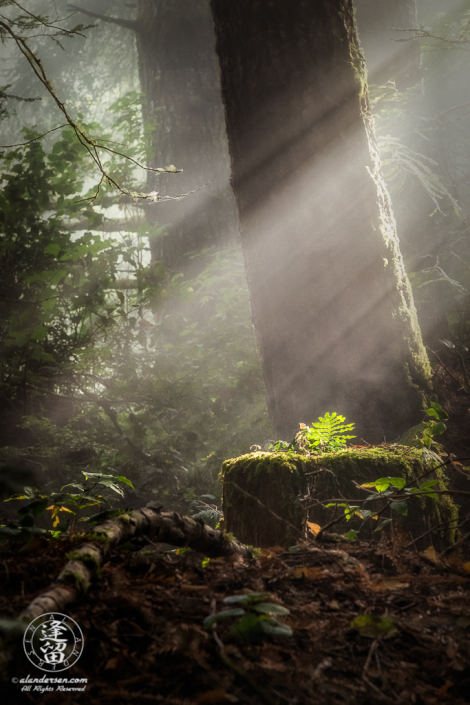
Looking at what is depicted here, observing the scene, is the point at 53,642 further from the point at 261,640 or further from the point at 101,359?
the point at 101,359

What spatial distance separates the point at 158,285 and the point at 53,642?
482 cm

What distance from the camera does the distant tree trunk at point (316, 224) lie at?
293 centimetres

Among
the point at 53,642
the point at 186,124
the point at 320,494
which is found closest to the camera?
the point at 53,642

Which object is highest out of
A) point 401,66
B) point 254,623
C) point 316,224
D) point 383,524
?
point 401,66

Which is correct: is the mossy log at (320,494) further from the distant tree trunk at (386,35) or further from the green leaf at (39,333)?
the distant tree trunk at (386,35)

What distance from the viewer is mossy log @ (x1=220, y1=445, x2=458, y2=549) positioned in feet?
6.42

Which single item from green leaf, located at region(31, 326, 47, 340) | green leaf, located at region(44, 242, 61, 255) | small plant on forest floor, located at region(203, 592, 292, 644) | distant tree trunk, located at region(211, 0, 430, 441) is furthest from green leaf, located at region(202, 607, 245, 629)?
green leaf, located at region(44, 242, 61, 255)

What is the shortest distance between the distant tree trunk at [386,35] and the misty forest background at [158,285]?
3 centimetres

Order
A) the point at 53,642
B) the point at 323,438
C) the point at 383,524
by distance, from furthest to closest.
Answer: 1. the point at 323,438
2. the point at 383,524
3. the point at 53,642

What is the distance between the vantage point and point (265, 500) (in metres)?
2.10

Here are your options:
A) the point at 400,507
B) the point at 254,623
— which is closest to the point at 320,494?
the point at 400,507

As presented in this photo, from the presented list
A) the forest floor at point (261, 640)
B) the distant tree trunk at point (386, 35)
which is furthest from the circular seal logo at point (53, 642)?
the distant tree trunk at point (386, 35)

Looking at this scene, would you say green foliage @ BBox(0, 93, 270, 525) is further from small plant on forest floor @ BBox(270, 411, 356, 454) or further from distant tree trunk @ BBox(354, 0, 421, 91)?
distant tree trunk @ BBox(354, 0, 421, 91)

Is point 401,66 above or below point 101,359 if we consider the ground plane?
above
